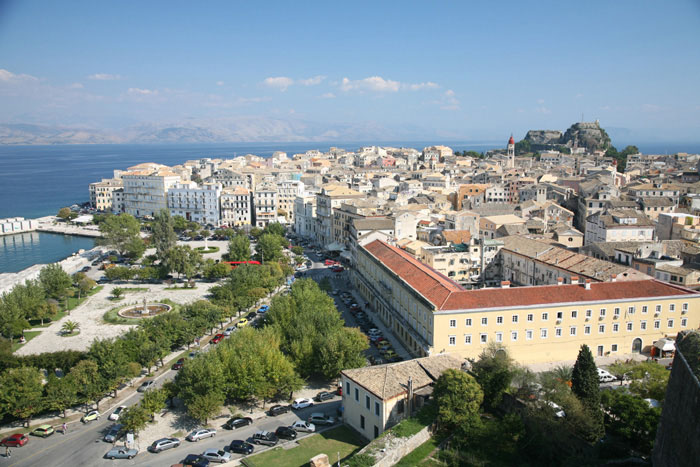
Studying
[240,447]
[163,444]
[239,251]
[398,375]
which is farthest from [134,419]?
[239,251]

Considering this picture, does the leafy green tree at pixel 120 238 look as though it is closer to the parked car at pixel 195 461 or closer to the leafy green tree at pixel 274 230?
the leafy green tree at pixel 274 230

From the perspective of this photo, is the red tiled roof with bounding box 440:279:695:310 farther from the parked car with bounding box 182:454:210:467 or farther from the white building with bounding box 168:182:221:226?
the white building with bounding box 168:182:221:226

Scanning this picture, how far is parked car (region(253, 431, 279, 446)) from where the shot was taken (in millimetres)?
21266

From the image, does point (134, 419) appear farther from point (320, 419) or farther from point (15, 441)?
point (320, 419)

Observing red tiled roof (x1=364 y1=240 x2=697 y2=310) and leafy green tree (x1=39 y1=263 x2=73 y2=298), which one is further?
leafy green tree (x1=39 y1=263 x2=73 y2=298)

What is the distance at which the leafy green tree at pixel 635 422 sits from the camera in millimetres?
18516

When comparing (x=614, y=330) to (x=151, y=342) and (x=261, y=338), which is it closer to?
(x=261, y=338)

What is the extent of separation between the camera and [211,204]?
80.2 m

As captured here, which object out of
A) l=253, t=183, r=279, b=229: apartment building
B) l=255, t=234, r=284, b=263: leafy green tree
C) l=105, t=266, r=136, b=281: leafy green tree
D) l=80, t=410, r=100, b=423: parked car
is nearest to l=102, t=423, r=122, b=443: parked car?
l=80, t=410, r=100, b=423: parked car

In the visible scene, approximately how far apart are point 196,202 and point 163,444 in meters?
63.4

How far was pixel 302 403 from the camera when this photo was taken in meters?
24.6

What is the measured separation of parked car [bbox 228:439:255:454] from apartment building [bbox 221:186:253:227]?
59287mm

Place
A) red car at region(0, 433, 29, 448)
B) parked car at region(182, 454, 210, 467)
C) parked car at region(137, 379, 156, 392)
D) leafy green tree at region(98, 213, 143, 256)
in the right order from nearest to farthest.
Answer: parked car at region(182, 454, 210, 467)
red car at region(0, 433, 29, 448)
parked car at region(137, 379, 156, 392)
leafy green tree at region(98, 213, 143, 256)

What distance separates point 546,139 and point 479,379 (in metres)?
134
